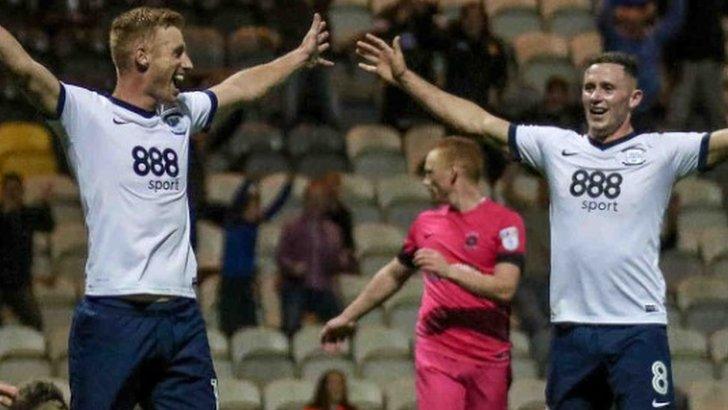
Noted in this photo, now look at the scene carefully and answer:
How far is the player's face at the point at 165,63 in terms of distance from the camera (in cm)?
686

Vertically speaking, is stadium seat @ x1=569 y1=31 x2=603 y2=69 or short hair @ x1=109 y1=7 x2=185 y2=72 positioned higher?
short hair @ x1=109 y1=7 x2=185 y2=72

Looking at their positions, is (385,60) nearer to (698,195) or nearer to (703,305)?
(703,305)

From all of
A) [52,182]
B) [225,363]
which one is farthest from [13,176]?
[225,363]

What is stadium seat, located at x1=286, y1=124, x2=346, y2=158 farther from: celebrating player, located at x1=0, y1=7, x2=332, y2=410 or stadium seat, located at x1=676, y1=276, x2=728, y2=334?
celebrating player, located at x1=0, y1=7, x2=332, y2=410

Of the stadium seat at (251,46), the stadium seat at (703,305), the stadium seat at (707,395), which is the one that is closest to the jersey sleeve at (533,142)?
the stadium seat at (707,395)

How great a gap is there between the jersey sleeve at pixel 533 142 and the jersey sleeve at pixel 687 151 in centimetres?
45

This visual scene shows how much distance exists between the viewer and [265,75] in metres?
7.43

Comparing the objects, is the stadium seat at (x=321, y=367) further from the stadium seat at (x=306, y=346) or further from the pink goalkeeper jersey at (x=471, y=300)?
the pink goalkeeper jersey at (x=471, y=300)

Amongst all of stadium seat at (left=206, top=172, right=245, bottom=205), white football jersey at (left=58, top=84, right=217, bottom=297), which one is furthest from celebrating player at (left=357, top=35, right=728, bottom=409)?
stadium seat at (left=206, top=172, right=245, bottom=205)

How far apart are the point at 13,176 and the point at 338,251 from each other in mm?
2343

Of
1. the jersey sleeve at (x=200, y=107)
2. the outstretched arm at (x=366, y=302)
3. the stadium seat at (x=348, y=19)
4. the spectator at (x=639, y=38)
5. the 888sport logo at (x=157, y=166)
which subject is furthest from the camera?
the stadium seat at (x=348, y=19)

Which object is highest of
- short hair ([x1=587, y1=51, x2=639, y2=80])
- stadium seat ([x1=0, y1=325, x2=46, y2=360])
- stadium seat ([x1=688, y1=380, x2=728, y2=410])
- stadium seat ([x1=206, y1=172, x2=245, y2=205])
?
short hair ([x1=587, y1=51, x2=639, y2=80])

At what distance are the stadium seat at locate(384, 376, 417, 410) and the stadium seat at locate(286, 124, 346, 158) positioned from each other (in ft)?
11.0

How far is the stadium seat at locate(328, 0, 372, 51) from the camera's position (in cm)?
1698
